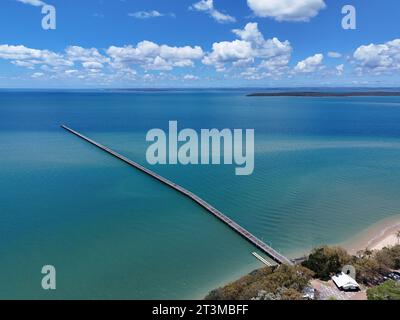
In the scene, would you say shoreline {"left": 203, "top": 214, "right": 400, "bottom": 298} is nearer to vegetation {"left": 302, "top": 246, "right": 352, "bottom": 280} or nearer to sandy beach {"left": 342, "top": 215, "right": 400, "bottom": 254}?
sandy beach {"left": 342, "top": 215, "right": 400, "bottom": 254}

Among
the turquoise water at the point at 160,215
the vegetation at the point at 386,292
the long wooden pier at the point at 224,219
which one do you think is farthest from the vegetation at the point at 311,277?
the turquoise water at the point at 160,215

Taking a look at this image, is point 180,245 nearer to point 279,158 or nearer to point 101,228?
point 101,228

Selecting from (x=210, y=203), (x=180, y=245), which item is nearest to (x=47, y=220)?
(x=180, y=245)

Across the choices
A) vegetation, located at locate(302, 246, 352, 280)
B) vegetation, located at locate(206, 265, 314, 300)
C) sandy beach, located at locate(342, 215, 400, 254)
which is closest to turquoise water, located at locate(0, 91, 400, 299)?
sandy beach, located at locate(342, 215, 400, 254)

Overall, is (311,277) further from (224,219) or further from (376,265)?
(224,219)

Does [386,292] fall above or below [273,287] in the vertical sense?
above

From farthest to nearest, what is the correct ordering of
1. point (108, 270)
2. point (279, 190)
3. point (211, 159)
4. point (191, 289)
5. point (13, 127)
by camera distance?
point (13, 127) → point (211, 159) → point (279, 190) → point (108, 270) → point (191, 289)

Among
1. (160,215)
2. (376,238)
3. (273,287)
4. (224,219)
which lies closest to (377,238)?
(376,238)
